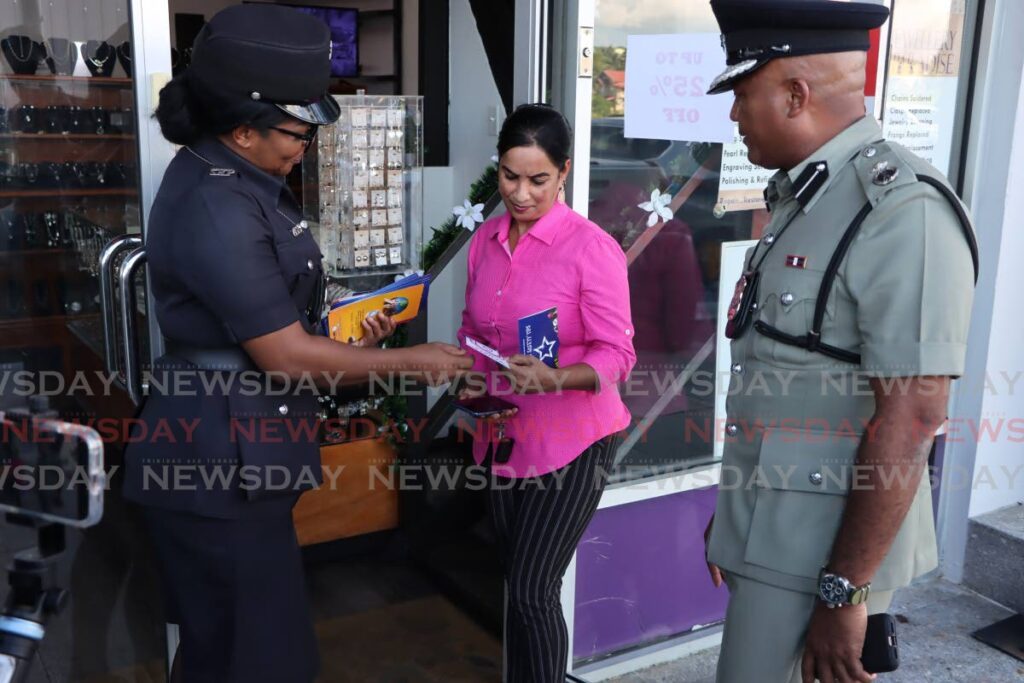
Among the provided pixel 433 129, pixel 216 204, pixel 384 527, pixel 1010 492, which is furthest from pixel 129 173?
pixel 1010 492

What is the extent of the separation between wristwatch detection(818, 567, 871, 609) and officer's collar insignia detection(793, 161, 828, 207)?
61 cm

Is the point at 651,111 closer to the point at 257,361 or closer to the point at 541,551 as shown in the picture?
the point at 541,551

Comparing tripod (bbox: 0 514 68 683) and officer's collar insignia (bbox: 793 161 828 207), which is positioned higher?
officer's collar insignia (bbox: 793 161 828 207)

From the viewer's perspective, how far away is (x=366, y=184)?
133 inches

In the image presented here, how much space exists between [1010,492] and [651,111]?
2.16m

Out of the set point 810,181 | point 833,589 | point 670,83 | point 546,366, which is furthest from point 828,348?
point 670,83

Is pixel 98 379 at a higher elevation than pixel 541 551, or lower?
higher

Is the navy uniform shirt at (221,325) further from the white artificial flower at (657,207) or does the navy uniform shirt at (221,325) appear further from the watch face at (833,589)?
the white artificial flower at (657,207)

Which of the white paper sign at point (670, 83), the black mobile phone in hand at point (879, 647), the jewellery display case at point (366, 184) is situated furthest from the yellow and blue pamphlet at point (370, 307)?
the jewellery display case at point (366, 184)

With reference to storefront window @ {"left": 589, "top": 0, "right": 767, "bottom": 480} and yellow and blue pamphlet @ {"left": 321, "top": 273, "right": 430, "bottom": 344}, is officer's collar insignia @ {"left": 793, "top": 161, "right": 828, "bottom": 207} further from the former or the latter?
storefront window @ {"left": 589, "top": 0, "right": 767, "bottom": 480}

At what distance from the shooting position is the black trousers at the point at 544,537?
2178 mm

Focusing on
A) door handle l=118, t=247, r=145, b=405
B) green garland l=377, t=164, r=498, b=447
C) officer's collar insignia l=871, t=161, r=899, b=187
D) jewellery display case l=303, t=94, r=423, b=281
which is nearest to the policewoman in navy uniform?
door handle l=118, t=247, r=145, b=405

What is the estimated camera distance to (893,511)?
143cm

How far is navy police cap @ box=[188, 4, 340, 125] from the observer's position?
161 cm
